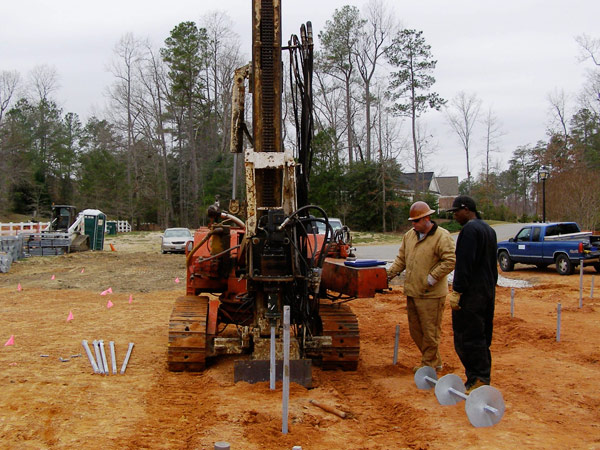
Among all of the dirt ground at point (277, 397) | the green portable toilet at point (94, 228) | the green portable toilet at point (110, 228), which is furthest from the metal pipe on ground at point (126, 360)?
the green portable toilet at point (110, 228)

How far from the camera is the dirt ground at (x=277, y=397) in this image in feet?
16.6

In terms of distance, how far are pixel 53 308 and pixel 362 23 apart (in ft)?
159

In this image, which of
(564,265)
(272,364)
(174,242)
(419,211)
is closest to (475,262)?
(419,211)

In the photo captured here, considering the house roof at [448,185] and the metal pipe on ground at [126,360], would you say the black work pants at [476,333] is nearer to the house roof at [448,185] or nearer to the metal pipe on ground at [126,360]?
the metal pipe on ground at [126,360]

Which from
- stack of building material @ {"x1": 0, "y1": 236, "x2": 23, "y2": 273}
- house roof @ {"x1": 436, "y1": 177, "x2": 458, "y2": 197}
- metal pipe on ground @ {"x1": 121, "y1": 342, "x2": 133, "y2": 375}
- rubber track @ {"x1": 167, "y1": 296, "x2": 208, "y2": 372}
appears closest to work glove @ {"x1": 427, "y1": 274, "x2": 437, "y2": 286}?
rubber track @ {"x1": 167, "y1": 296, "x2": 208, "y2": 372}

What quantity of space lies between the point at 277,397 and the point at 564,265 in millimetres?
16324

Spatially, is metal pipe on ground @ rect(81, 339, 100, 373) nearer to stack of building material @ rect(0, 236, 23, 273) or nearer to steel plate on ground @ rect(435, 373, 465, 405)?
steel plate on ground @ rect(435, 373, 465, 405)

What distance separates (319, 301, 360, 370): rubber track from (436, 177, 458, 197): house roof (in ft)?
327

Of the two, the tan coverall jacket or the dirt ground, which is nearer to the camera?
the dirt ground

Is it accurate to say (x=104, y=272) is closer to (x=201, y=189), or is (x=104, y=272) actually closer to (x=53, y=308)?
(x=53, y=308)

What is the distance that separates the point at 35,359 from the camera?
7984 millimetres

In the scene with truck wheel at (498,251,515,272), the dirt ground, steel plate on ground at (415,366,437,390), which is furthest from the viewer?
truck wheel at (498,251,515,272)

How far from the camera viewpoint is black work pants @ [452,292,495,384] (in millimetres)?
6098

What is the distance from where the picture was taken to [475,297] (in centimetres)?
612
